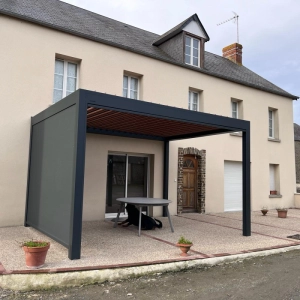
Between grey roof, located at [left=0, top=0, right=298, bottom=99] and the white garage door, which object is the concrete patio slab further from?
grey roof, located at [left=0, top=0, right=298, bottom=99]

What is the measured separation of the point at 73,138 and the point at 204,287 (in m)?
3.28

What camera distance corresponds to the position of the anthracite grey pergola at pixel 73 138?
522 centimetres

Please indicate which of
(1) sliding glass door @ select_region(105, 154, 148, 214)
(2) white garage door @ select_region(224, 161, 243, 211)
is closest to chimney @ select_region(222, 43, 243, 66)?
(2) white garage door @ select_region(224, 161, 243, 211)

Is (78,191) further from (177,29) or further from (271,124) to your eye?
(271,124)

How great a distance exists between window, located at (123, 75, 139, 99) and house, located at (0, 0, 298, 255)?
1.3 inches

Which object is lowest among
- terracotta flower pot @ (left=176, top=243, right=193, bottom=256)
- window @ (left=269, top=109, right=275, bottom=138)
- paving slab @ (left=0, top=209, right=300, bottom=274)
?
paving slab @ (left=0, top=209, right=300, bottom=274)

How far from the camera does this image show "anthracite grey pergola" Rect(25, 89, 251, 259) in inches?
205

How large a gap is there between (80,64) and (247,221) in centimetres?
653

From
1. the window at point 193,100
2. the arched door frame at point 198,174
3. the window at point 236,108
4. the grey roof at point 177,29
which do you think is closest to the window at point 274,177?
the window at point 236,108

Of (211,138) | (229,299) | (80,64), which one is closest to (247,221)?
(229,299)

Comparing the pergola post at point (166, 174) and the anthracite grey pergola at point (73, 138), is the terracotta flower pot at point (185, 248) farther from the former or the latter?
the pergola post at point (166, 174)

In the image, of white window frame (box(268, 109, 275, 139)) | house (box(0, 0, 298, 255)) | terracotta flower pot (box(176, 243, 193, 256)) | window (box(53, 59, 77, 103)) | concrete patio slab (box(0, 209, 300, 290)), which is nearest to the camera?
concrete patio slab (box(0, 209, 300, 290))

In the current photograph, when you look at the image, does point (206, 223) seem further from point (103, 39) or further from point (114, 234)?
point (103, 39)

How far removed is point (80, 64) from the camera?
29.8ft
